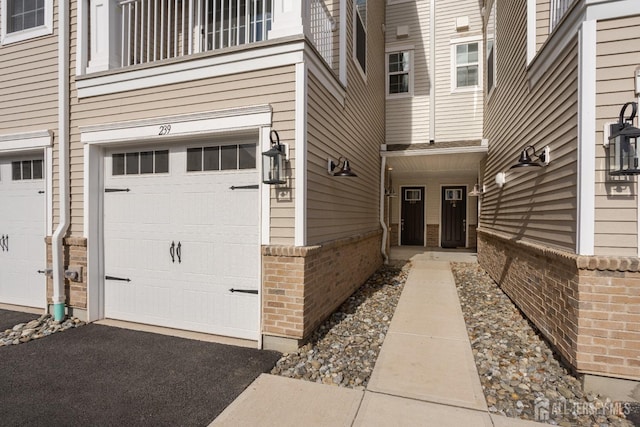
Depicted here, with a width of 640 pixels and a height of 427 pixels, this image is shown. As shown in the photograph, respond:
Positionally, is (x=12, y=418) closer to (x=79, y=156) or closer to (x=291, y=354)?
(x=291, y=354)

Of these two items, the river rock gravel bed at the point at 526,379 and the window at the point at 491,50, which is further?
the window at the point at 491,50

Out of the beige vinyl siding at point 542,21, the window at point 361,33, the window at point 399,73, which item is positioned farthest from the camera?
the window at point 399,73

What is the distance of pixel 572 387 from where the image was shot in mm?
2512

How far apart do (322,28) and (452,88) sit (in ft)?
16.4

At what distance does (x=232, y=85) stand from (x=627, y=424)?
14.6 ft

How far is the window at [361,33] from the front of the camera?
17.4 ft

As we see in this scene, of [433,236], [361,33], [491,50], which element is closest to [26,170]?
[361,33]

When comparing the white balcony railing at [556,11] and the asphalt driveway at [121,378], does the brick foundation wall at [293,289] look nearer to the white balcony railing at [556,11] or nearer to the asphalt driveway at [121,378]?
the asphalt driveway at [121,378]

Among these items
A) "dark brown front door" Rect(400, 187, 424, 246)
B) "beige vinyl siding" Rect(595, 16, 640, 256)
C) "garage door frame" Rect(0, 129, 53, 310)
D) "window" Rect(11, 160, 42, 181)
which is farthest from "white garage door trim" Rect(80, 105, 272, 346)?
"dark brown front door" Rect(400, 187, 424, 246)

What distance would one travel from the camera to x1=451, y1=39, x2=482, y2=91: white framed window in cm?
756

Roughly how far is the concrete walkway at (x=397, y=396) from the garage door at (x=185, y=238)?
1.06 metres

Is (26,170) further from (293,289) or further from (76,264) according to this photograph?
(293,289)

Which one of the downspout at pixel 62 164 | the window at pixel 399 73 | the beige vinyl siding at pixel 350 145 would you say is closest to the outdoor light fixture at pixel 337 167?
the beige vinyl siding at pixel 350 145

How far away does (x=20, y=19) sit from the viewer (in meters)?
4.55
